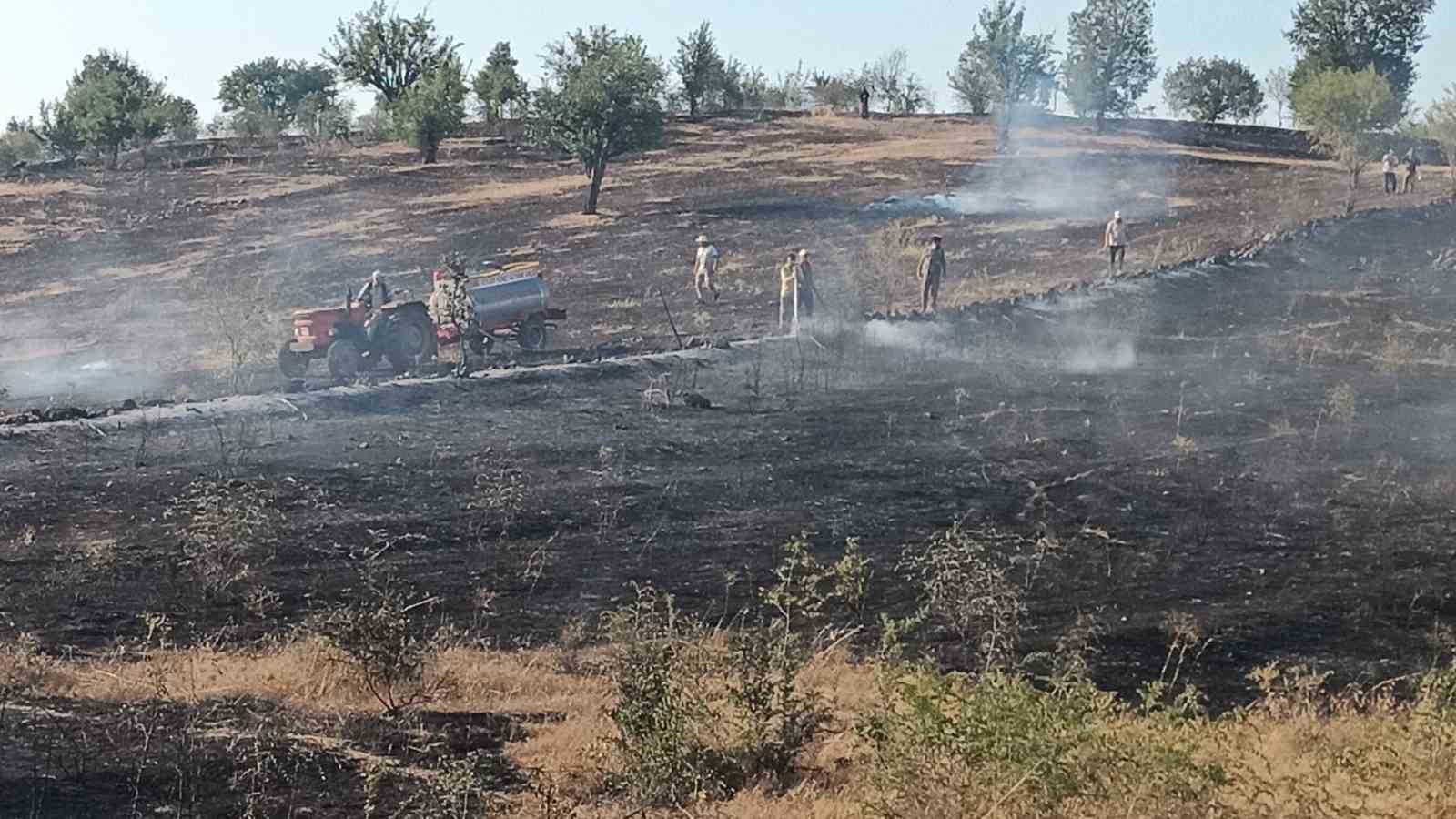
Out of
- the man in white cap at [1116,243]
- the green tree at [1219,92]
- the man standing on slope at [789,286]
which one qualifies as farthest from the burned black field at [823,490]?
the green tree at [1219,92]

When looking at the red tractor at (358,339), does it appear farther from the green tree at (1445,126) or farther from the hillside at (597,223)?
the green tree at (1445,126)

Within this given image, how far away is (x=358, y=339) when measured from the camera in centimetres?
1983

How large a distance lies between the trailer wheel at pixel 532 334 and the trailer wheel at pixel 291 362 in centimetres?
347

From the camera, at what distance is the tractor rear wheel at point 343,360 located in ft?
63.8

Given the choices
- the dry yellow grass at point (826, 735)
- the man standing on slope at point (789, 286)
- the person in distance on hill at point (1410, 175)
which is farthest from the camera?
the person in distance on hill at point (1410, 175)

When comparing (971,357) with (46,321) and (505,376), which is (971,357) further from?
(46,321)

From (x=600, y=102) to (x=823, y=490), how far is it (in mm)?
29311

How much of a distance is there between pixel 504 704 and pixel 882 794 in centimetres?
311

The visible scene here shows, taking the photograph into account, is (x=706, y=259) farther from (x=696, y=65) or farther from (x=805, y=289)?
(x=696, y=65)

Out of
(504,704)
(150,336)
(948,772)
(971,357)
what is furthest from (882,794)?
(150,336)

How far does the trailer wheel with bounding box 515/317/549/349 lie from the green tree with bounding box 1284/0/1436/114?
5148cm

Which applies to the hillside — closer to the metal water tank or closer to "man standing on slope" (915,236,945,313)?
the metal water tank

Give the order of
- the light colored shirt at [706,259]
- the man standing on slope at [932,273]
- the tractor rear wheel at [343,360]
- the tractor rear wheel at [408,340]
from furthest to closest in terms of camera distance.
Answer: the light colored shirt at [706,259]
the man standing on slope at [932,273]
the tractor rear wheel at [408,340]
the tractor rear wheel at [343,360]

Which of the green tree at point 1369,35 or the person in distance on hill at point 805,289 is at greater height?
the green tree at point 1369,35
